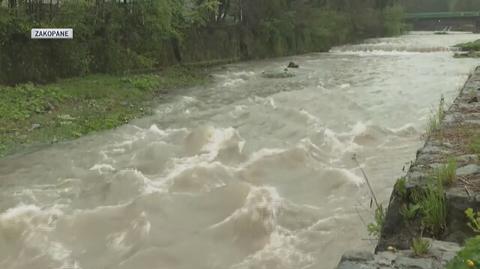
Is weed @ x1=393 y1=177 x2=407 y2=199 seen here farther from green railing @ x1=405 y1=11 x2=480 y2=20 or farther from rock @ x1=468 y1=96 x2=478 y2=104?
green railing @ x1=405 y1=11 x2=480 y2=20

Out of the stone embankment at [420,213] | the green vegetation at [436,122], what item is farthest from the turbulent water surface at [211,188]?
the stone embankment at [420,213]

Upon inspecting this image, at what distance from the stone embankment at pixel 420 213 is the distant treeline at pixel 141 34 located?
45.4ft

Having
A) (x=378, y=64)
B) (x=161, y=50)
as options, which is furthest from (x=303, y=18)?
(x=161, y=50)

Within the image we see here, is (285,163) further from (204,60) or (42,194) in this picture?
(204,60)

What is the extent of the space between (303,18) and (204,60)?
44.2ft

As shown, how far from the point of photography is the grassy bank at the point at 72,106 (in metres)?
11.2

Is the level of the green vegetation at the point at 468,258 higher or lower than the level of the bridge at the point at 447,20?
lower

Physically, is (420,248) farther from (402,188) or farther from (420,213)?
(402,188)

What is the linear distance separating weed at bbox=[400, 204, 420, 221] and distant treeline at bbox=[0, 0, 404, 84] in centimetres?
1422

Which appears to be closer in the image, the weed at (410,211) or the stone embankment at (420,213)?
the stone embankment at (420,213)

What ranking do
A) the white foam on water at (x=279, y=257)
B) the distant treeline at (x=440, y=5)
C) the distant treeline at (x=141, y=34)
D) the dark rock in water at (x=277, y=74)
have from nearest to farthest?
the white foam on water at (x=279, y=257), the distant treeline at (x=141, y=34), the dark rock in water at (x=277, y=74), the distant treeline at (x=440, y=5)

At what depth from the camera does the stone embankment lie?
3393 mm

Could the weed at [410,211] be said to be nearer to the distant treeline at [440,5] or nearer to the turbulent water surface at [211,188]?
the turbulent water surface at [211,188]

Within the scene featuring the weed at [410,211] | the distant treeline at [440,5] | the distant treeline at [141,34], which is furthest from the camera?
the distant treeline at [440,5]
